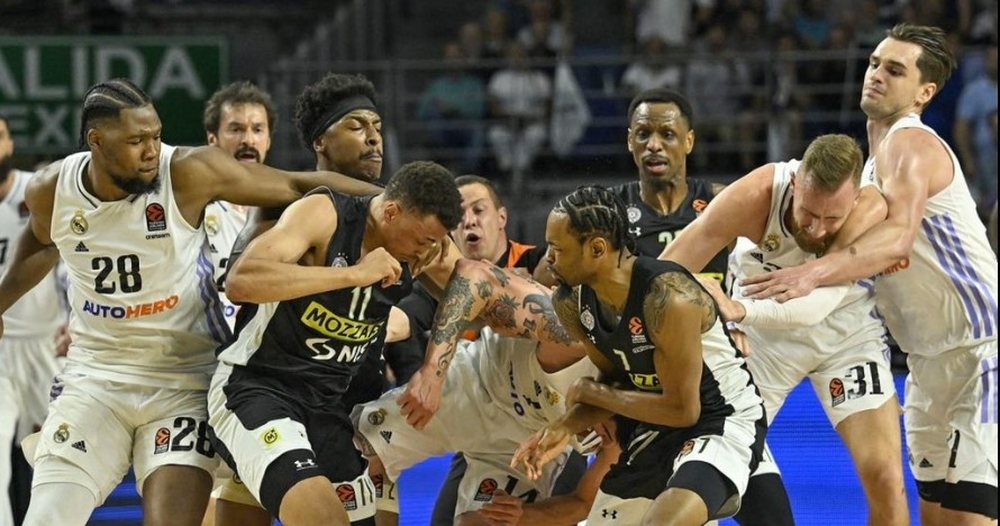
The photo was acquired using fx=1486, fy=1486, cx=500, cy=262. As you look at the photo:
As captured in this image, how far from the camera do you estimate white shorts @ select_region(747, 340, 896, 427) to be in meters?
6.13

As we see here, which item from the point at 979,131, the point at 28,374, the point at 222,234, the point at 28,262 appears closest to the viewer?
the point at 28,262

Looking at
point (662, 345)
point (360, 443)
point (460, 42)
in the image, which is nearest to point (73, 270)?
point (360, 443)

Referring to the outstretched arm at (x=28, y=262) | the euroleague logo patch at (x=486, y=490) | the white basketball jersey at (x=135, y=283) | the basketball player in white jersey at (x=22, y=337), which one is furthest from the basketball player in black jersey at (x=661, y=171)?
the basketball player in white jersey at (x=22, y=337)

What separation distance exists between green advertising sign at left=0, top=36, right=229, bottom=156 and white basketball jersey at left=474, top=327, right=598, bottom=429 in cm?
662

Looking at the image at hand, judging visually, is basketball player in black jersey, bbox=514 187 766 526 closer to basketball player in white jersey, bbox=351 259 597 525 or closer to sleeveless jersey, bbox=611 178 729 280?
basketball player in white jersey, bbox=351 259 597 525

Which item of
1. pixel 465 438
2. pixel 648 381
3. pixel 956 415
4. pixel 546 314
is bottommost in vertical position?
pixel 465 438

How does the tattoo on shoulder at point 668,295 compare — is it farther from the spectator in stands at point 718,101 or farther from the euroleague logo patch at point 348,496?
the spectator in stands at point 718,101

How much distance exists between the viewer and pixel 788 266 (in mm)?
6105

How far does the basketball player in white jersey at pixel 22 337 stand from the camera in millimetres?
7539

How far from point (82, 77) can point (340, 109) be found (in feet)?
21.9

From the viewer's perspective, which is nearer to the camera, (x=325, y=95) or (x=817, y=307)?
(x=817, y=307)

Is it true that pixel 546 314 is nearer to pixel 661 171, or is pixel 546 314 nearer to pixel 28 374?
pixel 661 171

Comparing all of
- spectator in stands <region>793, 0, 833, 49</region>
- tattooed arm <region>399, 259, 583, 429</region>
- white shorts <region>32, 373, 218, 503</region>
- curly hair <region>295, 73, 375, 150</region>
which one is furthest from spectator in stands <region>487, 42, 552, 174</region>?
white shorts <region>32, 373, 218, 503</region>

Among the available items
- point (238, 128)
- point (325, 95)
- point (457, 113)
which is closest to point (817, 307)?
point (325, 95)
